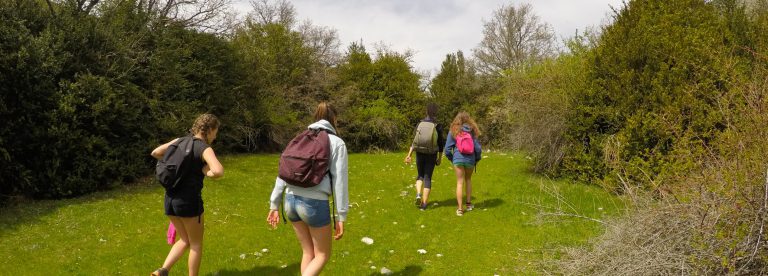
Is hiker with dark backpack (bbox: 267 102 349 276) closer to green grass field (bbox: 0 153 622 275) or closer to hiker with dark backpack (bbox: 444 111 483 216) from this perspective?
green grass field (bbox: 0 153 622 275)

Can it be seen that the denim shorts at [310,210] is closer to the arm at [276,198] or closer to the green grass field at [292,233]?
the arm at [276,198]

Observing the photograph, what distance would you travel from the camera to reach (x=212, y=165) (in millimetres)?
5152

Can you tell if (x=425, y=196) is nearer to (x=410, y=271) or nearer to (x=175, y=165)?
(x=410, y=271)

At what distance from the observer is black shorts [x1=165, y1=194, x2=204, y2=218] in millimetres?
5395

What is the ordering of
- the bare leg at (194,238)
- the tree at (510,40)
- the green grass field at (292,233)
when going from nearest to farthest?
the bare leg at (194,238) < the green grass field at (292,233) < the tree at (510,40)

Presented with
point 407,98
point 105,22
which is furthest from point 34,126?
point 407,98

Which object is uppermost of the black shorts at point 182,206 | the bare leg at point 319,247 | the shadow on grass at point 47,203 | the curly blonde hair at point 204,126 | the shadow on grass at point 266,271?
the curly blonde hair at point 204,126

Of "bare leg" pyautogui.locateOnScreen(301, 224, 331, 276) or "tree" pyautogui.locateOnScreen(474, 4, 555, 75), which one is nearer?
"bare leg" pyautogui.locateOnScreen(301, 224, 331, 276)

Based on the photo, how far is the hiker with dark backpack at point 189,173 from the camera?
5312 millimetres

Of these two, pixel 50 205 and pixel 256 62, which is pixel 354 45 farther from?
pixel 50 205

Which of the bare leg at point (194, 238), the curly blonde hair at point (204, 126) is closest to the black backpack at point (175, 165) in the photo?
the curly blonde hair at point (204, 126)

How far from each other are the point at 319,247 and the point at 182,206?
172 centimetres

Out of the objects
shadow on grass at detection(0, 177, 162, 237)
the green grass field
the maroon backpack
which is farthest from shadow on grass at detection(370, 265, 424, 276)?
shadow on grass at detection(0, 177, 162, 237)

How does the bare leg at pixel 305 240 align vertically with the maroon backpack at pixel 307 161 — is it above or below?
below
